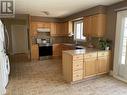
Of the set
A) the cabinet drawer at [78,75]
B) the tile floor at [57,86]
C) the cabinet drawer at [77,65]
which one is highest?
the cabinet drawer at [77,65]

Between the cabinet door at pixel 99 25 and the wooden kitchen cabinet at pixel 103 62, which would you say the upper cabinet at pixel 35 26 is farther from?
the wooden kitchen cabinet at pixel 103 62

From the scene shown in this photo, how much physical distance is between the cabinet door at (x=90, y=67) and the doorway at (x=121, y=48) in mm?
743

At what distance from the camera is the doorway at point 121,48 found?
343cm

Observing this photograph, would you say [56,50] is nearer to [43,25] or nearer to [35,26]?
[43,25]

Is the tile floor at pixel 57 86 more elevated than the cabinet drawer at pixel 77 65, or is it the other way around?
the cabinet drawer at pixel 77 65

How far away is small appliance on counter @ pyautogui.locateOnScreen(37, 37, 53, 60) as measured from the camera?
6.13 m

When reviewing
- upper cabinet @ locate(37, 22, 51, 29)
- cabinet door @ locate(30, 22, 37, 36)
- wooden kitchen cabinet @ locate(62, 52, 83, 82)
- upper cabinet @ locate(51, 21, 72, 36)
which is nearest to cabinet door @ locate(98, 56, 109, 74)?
wooden kitchen cabinet @ locate(62, 52, 83, 82)

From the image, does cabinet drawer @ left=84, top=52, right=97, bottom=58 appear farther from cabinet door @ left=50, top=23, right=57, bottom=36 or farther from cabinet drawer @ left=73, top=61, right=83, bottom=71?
cabinet door @ left=50, top=23, right=57, bottom=36

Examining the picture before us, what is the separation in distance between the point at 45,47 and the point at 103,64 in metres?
3.43

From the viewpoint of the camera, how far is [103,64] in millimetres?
3805

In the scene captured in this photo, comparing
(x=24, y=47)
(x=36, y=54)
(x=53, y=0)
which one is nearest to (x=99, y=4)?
(x=53, y=0)

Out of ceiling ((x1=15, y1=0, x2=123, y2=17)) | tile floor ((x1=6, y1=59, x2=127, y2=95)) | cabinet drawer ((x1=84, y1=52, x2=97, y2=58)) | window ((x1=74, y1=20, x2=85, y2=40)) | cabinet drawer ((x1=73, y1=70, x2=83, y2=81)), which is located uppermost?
ceiling ((x1=15, y1=0, x2=123, y2=17))

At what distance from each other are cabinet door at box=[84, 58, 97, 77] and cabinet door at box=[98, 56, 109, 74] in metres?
0.22

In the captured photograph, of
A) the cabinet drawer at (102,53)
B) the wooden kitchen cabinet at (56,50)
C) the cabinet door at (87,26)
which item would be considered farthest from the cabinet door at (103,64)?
the wooden kitchen cabinet at (56,50)
